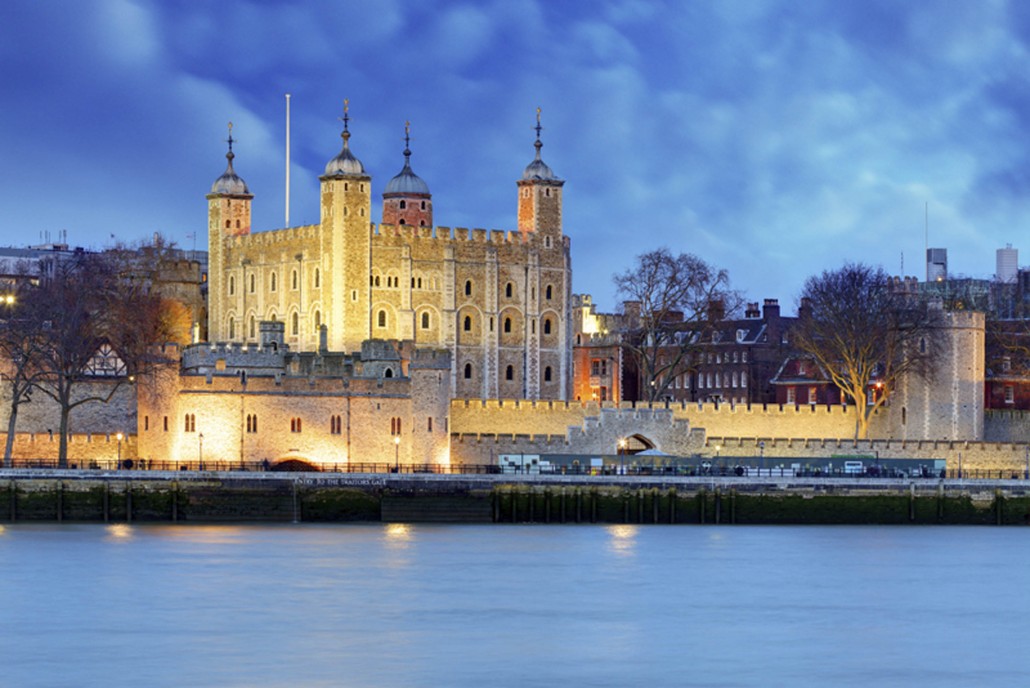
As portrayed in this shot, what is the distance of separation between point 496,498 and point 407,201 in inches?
1373

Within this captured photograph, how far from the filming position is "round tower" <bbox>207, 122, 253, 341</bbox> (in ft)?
343

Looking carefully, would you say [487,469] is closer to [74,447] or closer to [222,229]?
Answer: [74,447]

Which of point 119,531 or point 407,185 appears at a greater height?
point 407,185

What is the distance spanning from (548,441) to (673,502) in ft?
34.5

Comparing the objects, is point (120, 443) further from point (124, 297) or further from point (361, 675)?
point (361, 675)

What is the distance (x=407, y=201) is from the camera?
103750mm

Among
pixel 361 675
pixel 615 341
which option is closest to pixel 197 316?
pixel 615 341

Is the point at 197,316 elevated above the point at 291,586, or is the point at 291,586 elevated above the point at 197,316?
the point at 197,316

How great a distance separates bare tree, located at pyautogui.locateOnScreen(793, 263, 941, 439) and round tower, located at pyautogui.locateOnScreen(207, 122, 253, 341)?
24.8m

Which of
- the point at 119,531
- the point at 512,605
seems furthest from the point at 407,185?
the point at 512,605

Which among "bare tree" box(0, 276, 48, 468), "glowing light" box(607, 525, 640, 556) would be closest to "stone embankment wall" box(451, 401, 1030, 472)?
"glowing light" box(607, 525, 640, 556)

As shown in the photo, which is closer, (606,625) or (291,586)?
(606,625)

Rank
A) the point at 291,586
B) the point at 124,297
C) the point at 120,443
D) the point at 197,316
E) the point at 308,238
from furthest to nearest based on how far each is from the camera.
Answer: the point at 197,316 < the point at 308,238 < the point at 124,297 < the point at 120,443 < the point at 291,586

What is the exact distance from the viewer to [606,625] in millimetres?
50375
